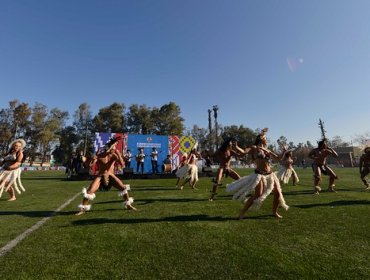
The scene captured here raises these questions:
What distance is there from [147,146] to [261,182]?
18.8 meters

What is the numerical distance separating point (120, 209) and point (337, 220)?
226 inches

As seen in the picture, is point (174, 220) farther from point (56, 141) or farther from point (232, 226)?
point (56, 141)

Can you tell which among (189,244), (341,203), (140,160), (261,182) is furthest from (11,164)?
(140,160)

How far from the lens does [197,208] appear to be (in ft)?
28.2

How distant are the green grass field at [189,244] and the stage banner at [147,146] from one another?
1651 centimetres

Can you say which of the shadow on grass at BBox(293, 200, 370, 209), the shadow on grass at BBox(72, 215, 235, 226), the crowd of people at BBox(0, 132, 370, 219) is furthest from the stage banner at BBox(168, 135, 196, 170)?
the shadow on grass at BBox(72, 215, 235, 226)

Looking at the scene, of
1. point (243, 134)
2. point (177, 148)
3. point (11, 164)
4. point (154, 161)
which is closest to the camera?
point (11, 164)

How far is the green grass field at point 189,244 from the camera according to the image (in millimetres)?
3916

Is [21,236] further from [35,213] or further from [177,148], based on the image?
[177,148]

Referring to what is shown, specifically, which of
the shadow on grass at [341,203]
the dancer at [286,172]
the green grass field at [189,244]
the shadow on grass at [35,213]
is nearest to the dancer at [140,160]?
the dancer at [286,172]

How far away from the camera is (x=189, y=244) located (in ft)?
16.6

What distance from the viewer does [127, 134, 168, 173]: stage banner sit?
2489 centimetres

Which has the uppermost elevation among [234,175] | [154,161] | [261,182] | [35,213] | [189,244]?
[154,161]

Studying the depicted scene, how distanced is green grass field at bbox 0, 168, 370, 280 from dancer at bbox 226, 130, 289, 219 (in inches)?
16.0
